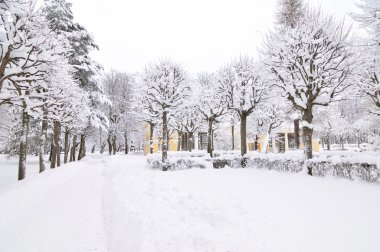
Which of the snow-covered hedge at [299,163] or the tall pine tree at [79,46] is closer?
the snow-covered hedge at [299,163]

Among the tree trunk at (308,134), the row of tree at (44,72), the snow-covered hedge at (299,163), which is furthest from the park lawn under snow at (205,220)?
the row of tree at (44,72)

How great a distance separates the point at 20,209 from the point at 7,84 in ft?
19.3

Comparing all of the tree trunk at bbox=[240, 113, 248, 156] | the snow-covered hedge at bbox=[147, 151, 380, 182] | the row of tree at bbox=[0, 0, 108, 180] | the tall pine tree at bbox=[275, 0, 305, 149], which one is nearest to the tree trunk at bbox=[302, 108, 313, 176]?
the snow-covered hedge at bbox=[147, 151, 380, 182]

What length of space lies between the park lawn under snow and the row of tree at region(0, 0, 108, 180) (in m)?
5.07

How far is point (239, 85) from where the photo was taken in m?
20.8

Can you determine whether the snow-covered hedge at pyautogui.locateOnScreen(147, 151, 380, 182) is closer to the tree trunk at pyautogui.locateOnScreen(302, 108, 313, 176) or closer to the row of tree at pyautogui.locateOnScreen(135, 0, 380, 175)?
the tree trunk at pyautogui.locateOnScreen(302, 108, 313, 176)

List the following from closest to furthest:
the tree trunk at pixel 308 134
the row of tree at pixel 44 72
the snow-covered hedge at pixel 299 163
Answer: the snow-covered hedge at pixel 299 163 → the row of tree at pixel 44 72 → the tree trunk at pixel 308 134

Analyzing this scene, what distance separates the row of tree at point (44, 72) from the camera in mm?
10570

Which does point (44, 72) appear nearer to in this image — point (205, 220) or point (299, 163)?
point (205, 220)

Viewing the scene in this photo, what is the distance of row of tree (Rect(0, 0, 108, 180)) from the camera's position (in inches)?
416

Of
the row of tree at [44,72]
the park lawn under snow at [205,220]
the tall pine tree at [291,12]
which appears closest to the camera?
the park lawn under snow at [205,220]

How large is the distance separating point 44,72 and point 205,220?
9.92 metres

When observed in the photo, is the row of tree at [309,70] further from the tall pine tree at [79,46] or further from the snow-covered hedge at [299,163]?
the tall pine tree at [79,46]

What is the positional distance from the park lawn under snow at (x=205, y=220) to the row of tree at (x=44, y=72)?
5.07 meters
